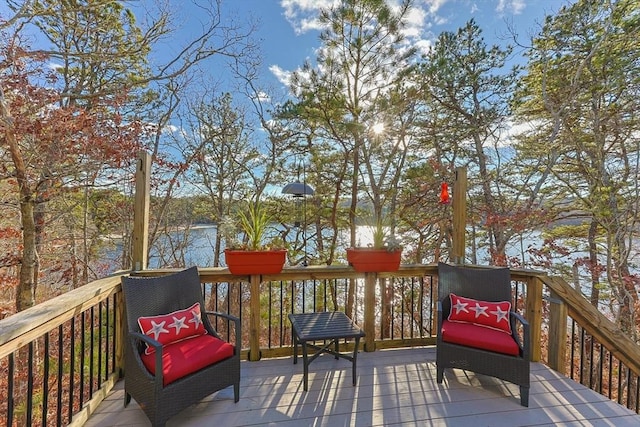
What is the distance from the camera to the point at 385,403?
2170 mm

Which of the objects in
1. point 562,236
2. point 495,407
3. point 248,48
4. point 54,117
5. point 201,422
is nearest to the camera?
point 201,422

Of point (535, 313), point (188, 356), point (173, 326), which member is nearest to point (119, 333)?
point (173, 326)

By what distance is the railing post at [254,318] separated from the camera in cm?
281

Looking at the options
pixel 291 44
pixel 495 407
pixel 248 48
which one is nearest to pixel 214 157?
pixel 248 48

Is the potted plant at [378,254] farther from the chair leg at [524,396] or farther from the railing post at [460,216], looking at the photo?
the chair leg at [524,396]

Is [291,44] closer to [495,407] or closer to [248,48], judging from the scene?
[248,48]

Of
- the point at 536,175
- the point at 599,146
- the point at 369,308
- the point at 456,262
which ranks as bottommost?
the point at 369,308

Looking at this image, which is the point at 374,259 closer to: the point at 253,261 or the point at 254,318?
the point at 253,261

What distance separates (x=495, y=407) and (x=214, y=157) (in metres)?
7.40

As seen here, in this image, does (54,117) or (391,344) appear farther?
(54,117)

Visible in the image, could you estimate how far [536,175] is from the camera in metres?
6.21

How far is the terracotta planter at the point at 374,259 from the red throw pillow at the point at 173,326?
148 centimetres

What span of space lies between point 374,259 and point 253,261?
116 cm

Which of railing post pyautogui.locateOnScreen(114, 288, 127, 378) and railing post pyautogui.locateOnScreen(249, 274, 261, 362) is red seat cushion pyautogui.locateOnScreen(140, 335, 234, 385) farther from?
railing post pyautogui.locateOnScreen(114, 288, 127, 378)
